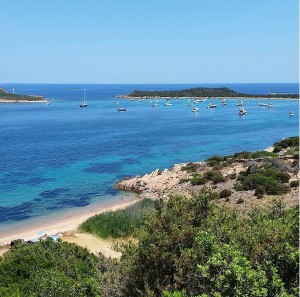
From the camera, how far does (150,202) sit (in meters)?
32.7

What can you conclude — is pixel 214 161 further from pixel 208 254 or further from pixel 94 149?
pixel 208 254

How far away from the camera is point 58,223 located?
30266 mm

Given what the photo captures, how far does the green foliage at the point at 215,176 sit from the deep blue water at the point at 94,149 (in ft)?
29.4

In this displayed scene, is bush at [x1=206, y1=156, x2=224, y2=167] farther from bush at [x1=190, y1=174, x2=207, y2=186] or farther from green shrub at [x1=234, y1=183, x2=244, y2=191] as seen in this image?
green shrub at [x1=234, y1=183, x2=244, y2=191]

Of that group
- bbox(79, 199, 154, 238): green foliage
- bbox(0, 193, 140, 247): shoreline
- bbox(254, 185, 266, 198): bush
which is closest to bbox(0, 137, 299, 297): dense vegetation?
bbox(79, 199, 154, 238): green foliage

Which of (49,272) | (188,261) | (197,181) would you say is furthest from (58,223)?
(188,261)

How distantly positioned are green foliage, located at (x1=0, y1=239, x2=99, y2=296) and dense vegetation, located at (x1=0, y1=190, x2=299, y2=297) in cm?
5

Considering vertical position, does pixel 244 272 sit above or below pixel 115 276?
above

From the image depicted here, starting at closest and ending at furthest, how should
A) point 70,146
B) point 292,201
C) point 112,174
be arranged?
point 292,201
point 112,174
point 70,146

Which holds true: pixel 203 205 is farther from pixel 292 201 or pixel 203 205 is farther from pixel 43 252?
pixel 292 201

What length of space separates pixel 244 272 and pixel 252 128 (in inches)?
3393

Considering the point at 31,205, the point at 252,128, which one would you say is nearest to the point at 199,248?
the point at 31,205

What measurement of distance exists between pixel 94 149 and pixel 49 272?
49.1 metres

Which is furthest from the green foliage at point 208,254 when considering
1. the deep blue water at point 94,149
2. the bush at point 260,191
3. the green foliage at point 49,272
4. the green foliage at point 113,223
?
the deep blue water at point 94,149
